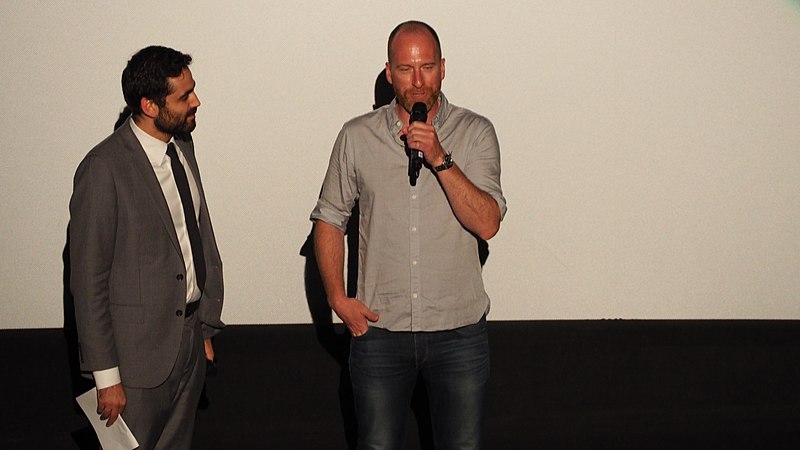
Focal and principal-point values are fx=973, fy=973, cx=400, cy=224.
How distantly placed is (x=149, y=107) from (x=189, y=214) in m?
0.29

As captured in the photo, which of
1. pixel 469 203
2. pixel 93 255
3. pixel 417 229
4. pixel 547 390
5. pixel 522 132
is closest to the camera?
pixel 93 255

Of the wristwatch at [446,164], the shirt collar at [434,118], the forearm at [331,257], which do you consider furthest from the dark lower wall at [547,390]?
the wristwatch at [446,164]

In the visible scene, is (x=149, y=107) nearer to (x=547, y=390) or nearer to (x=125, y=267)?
(x=125, y=267)

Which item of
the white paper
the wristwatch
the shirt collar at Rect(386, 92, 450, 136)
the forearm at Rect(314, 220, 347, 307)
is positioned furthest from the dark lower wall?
the wristwatch

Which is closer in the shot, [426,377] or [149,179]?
[149,179]

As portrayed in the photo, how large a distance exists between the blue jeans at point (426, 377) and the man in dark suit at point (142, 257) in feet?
1.55

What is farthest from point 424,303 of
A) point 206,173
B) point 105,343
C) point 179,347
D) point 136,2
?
point 136,2

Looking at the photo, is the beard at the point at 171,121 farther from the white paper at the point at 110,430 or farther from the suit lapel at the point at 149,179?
the white paper at the point at 110,430

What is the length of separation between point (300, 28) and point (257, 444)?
4.63 ft

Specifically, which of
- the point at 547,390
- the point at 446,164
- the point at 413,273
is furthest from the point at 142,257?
the point at 547,390

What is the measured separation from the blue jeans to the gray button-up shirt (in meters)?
0.04

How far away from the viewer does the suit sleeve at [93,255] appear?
2309 millimetres

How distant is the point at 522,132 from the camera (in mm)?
3215

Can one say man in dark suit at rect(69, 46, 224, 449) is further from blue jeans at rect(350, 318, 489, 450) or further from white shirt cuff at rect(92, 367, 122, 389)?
blue jeans at rect(350, 318, 489, 450)
